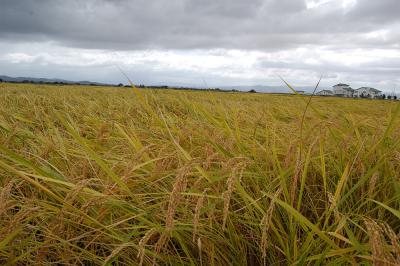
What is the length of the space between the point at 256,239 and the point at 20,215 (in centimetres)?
80

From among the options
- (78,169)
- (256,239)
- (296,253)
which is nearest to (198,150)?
(78,169)

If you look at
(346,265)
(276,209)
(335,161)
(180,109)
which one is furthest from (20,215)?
(180,109)

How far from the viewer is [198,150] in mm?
1892

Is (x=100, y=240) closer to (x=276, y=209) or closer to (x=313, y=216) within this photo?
(x=276, y=209)

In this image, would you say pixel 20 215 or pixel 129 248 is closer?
pixel 20 215

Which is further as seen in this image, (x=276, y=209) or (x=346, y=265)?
(x=276, y=209)

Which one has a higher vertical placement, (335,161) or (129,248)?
(335,161)

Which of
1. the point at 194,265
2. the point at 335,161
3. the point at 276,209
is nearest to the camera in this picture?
the point at 194,265

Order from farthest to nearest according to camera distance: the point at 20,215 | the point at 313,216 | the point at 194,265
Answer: the point at 313,216 < the point at 194,265 < the point at 20,215

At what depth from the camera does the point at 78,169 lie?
1.68 metres

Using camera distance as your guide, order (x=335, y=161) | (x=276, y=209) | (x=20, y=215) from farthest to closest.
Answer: (x=335, y=161)
(x=276, y=209)
(x=20, y=215)

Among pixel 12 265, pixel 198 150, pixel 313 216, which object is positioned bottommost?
pixel 12 265

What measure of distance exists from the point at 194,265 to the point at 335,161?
98 cm

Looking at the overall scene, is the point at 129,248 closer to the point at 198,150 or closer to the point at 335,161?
the point at 198,150
